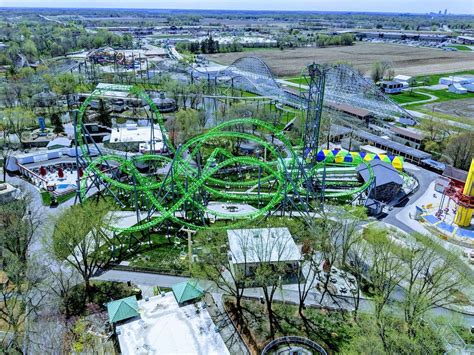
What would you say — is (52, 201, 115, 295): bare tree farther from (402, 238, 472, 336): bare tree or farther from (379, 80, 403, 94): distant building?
(379, 80, 403, 94): distant building

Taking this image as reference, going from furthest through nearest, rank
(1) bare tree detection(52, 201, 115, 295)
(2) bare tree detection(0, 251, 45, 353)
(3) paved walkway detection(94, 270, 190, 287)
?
(3) paved walkway detection(94, 270, 190, 287), (1) bare tree detection(52, 201, 115, 295), (2) bare tree detection(0, 251, 45, 353)

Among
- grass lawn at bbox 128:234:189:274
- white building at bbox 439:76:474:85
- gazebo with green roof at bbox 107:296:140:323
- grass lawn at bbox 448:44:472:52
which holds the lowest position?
grass lawn at bbox 128:234:189:274

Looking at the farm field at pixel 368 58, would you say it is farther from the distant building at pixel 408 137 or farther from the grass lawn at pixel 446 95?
the distant building at pixel 408 137

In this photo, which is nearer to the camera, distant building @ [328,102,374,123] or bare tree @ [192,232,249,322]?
bare tree @ [192,232,249,322]

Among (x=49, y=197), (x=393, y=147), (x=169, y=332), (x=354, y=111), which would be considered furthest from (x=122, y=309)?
(x=354, y=111)

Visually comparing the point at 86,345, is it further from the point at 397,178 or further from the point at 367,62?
the point at 367,62

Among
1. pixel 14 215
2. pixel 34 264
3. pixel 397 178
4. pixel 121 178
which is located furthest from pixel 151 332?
pixel 397 178

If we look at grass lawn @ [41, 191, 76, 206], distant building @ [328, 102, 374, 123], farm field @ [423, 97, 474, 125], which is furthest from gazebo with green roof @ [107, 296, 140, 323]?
farm field @ [423, 97, 474, 125]

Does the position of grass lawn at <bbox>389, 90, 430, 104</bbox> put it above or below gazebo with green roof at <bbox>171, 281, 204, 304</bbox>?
above
